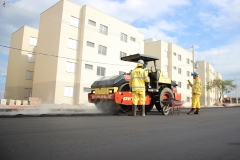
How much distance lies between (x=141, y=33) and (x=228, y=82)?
3160 cm

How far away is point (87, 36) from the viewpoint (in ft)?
81.3

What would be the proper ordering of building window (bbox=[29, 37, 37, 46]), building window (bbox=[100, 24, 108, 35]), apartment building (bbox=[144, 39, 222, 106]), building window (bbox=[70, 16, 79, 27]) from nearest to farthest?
building window (bbox=[70, 16, 79, 27])
building window (bbox=[100, 24, 108, 35])
building window (bbox=[29, 37, 37, 46])
apartment building (bbox=[144, 39, 222, 106])

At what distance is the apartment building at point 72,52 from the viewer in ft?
75.0

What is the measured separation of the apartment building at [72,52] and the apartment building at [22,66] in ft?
2.80

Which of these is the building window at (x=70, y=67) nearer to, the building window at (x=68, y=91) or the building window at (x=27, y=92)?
the building window at (x=68, y=91)

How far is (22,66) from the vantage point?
2917 cm

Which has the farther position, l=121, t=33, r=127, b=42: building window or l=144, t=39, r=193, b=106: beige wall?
l=144, t=39, r=193, b=106: beige wall

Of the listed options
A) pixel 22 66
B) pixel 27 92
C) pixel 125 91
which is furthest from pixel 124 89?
pixel 22 66

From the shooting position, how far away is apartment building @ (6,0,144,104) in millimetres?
22859

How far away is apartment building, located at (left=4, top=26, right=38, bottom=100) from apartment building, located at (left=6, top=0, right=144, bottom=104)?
2.80 ft

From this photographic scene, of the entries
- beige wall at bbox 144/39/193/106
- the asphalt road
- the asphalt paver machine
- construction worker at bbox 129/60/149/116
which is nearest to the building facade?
beige wall at bbox 144/39/193/106

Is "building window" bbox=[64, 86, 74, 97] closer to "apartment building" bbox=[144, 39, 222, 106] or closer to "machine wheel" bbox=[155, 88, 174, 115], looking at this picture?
"machine wheel" bbox=[155, 88, 174, 115]

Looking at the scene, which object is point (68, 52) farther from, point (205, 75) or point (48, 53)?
point (205, 75)

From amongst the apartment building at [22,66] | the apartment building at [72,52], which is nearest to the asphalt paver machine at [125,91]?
the apartment building at [72,52]
